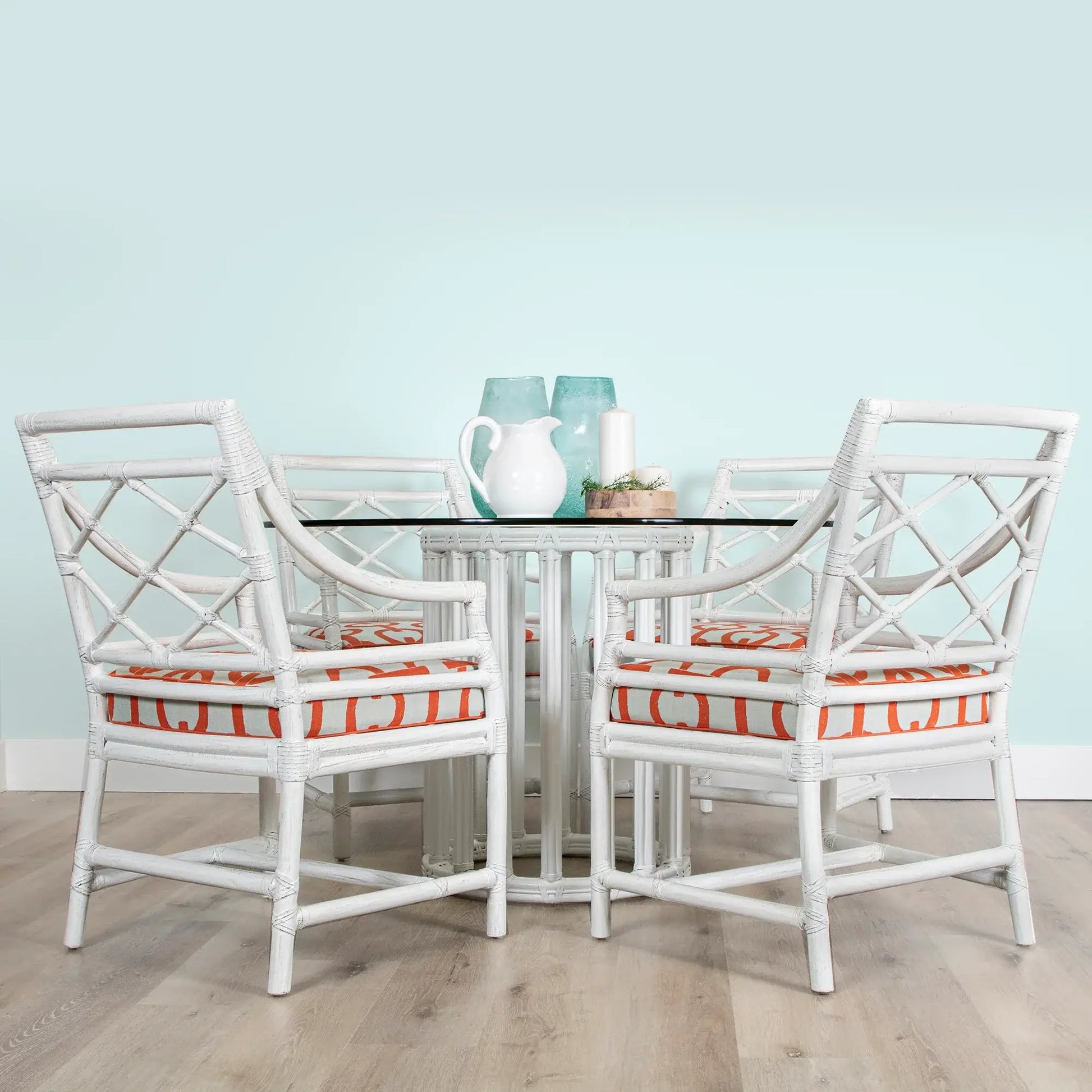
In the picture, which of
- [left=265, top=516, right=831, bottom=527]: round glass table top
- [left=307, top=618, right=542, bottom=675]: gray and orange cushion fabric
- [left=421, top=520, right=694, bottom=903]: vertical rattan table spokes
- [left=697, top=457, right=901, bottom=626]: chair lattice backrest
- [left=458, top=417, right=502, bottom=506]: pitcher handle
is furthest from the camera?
[left=697, top=457, right=901, bottom=626]: chair lattice backrest

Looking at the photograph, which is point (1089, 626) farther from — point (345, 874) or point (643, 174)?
point (345, 874)

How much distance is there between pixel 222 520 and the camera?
3279mm

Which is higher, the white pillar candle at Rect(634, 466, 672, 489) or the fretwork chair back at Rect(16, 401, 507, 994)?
the white pillar candle at Rect(634, 466, 672, 489)

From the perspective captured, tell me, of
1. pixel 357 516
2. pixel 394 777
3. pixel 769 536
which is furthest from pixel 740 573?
pixel 394 777

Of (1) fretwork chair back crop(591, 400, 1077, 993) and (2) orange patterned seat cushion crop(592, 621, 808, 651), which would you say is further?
(2) orange patterned seat cushion crop(592, 621, 808, 651)

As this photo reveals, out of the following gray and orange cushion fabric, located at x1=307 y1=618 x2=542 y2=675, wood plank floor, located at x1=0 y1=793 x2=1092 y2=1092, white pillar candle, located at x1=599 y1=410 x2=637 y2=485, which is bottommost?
wood plank floor, located at x1=0 y1=793 x2=1092 y2=1092

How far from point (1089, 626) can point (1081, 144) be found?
121 centimetres

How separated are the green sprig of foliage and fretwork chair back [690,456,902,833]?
334 mm

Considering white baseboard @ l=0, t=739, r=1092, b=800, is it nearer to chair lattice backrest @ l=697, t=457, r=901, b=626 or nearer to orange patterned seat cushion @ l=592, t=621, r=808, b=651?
chair lattice backrest @ l=697, t=457, r=901, b=626

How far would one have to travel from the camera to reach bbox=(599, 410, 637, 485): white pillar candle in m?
2.29

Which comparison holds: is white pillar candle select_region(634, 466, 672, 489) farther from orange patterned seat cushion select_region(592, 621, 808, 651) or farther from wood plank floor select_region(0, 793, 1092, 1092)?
wood plank floor select_region(0, 793, 1092, 1092)

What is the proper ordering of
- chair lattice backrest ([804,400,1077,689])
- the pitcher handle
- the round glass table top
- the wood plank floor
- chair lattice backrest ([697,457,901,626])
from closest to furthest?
the wood plank floor < chair lattice backrest ([804,400,1077,689]) < the round glass table top < the pitcher handle < chair lattice backrest ([697,457,901,626])

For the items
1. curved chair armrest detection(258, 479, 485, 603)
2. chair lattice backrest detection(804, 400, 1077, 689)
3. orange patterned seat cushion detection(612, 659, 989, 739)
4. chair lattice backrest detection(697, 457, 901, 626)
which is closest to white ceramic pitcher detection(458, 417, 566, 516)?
curved chair armrest detection(258, 479, 485, 603)

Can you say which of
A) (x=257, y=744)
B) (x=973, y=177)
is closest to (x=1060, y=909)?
(x=257, y=744)
